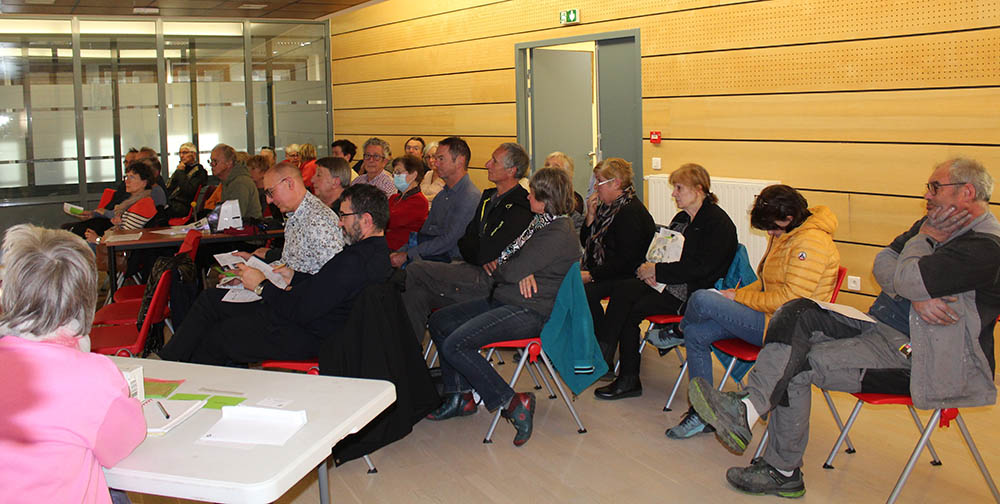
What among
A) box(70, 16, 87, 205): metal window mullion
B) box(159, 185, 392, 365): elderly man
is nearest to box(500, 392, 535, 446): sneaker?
box(159, 185, 392, 365): elderly man

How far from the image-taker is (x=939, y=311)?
9.78 ft

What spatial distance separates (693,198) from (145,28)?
934cm

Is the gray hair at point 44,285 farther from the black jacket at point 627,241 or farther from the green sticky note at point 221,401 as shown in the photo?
the black jacket at point 627,241

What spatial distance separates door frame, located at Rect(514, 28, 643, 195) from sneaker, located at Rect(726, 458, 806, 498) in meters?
3.92

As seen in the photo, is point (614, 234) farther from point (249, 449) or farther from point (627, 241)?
point (249, 449)

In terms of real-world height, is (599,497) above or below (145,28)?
below

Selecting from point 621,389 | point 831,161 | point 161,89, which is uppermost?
point 161,89

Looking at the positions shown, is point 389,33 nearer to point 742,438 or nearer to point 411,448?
point 411,448

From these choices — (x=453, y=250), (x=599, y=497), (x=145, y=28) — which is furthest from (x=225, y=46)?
(x=599, y=497)

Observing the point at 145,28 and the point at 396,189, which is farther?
the point at 145,28

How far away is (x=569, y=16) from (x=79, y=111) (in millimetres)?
6852

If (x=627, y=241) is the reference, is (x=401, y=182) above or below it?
above

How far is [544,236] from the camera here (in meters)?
4.13

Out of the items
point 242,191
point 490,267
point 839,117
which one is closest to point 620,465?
point 490,267
